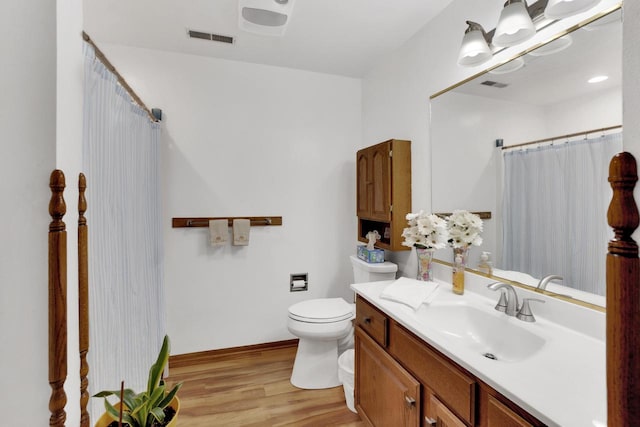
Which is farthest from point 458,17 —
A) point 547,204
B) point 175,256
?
point 175,256

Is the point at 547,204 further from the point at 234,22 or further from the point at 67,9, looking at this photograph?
the point at 234,22

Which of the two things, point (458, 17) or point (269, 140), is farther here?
point (269, 140)

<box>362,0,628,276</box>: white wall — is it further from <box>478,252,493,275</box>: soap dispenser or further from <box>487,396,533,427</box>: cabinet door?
<box>487,396,533,427</box>: cabinet door

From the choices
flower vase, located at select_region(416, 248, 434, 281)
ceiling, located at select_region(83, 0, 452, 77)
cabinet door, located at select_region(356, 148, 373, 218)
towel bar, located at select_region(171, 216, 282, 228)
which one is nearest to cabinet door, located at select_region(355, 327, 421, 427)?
flower vase, located at select_region(416, 248, 434, 281)

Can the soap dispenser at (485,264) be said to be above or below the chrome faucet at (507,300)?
above

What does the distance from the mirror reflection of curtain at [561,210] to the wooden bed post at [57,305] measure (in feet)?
5.58

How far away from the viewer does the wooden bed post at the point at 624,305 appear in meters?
0.46

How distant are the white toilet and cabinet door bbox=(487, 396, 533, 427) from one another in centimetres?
125

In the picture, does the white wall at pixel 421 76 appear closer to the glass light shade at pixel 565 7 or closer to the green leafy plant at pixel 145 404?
the glass light shade at pixel 565 7

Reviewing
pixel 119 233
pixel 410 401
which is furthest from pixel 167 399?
pixel 410 401

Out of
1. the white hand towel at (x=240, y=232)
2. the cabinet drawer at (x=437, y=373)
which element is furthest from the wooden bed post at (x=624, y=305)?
the white hand towel at (x=240, y=232)

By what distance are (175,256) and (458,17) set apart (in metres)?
2.54

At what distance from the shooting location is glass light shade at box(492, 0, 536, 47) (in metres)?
1.20

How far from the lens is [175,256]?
93.9 inches
